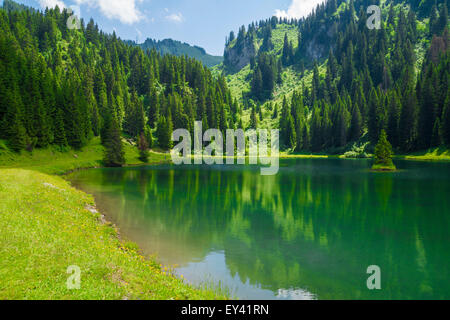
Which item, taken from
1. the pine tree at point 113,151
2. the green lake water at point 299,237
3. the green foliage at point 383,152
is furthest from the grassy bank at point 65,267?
the pine tree at point 113,151

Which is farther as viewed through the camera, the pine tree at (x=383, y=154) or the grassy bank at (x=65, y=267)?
the pine tree at (x=383, y=154)

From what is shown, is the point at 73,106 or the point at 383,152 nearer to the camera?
the point at 383,152

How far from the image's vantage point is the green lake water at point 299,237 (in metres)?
15.7

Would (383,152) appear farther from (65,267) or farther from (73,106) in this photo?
(73,106)

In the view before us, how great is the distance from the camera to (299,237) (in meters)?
24.0

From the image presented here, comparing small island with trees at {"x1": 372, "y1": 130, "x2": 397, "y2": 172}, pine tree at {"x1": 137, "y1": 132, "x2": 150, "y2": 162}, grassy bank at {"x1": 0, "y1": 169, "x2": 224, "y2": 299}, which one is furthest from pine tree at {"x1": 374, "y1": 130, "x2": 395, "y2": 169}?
pine tree at {"x1": 137, "y1": 132, "x2": 150, "y2": 162}

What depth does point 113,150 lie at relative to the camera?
98062mm

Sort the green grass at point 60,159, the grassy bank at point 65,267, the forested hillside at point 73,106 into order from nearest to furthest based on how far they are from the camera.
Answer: the grassy bank at point 65,267
the green grass at point 60,159
the forested hillside at point 73,106

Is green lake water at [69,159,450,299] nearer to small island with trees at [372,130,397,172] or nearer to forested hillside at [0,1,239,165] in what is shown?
small island with trees at [372,130,397,172]

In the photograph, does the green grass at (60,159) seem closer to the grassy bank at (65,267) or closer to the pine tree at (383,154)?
the grassy bank at (65,267)

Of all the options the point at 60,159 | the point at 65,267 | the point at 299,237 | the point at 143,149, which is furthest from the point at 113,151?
the point at 65,267

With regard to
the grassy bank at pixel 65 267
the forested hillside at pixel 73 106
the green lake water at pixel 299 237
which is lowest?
the green lake water at pixel 299 237

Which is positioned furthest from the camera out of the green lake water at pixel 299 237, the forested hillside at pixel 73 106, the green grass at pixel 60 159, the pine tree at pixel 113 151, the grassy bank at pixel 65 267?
the pine tree at pixel 113 151

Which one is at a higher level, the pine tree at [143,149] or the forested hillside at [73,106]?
the forested hillside at [73,106]
